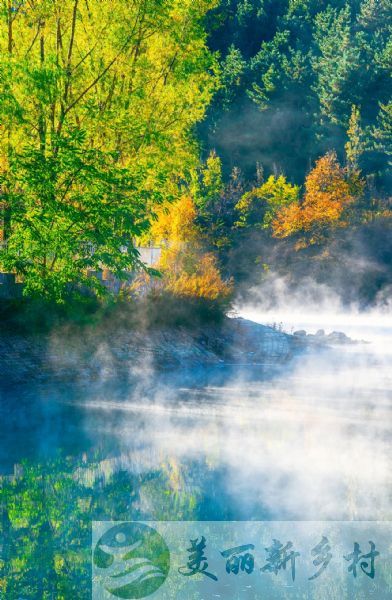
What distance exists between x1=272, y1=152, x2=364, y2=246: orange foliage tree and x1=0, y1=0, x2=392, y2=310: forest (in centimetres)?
11

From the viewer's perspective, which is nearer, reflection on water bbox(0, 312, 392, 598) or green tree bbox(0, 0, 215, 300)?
reflection on water bbox(0, 312, 392, 598)

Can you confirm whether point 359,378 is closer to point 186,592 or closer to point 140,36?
point 140,36

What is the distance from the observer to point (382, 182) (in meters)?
77.3

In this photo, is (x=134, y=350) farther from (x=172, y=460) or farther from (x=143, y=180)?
(x=172, y=460)

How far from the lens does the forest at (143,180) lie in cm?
2150

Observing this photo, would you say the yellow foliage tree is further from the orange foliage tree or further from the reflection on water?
the orange foliage tree

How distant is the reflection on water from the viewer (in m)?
9.53

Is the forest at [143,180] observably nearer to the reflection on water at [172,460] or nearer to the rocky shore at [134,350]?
the rocky shore at [134,350]

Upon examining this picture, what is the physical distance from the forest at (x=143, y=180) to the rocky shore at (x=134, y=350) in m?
1.35

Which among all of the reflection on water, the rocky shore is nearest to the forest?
the rocky shore

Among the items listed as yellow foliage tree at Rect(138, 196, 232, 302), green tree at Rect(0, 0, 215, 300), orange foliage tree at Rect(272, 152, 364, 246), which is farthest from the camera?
orange foliage tree at Rect(272, 152, 364, 246)

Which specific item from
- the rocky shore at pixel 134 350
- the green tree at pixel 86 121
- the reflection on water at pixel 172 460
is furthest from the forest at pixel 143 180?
the reflection on water at pixel 172 460

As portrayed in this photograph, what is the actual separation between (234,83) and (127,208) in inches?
2480

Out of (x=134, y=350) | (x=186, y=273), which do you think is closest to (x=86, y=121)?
(x=134, y=350)
